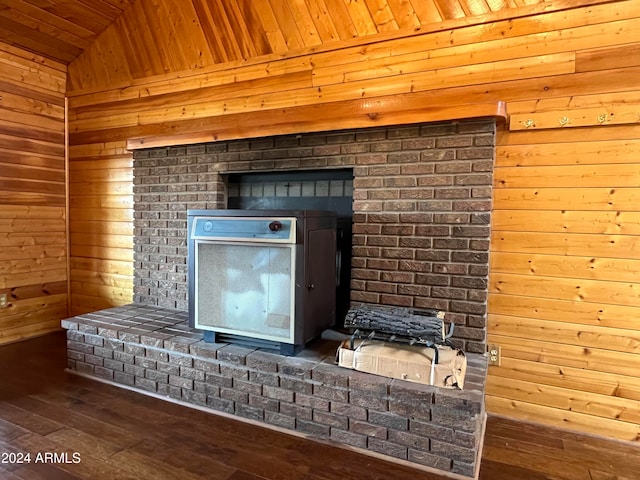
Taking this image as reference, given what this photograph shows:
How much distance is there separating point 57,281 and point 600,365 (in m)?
4.28

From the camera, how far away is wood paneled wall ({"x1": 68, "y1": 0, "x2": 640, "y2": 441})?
1.92m

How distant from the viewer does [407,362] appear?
1.76 m

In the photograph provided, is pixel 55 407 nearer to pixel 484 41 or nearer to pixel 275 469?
pixel 275 469

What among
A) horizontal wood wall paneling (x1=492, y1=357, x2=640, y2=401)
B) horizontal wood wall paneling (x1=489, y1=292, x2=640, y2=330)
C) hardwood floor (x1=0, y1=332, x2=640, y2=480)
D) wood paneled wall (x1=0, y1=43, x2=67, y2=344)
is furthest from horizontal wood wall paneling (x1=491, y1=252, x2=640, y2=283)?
wood paneled wall (x1=0, y1=43, x2=67, y2=344)

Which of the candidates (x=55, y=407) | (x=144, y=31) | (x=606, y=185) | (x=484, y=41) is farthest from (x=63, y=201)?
(x=606, y=185)

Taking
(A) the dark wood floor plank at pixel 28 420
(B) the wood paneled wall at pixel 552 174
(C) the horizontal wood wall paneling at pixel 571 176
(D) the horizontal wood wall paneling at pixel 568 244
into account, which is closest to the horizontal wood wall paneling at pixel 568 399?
(B) the wood paneled wall at pixel 552 174

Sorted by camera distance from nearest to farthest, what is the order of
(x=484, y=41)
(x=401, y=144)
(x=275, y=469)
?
(x=275, y=469) < (x=484, y=41) < (x=401, y=144)

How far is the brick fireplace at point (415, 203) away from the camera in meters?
2.07

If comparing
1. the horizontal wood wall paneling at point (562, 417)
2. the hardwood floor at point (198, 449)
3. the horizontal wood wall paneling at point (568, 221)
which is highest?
the horizontal wood wall paneling at point (568, 221)

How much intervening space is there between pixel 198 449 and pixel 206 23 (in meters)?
2.75

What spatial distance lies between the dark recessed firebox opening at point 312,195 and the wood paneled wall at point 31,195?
1.92 m

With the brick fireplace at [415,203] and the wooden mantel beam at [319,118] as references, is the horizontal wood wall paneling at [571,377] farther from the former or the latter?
the wooden mantel beam at [319,118]

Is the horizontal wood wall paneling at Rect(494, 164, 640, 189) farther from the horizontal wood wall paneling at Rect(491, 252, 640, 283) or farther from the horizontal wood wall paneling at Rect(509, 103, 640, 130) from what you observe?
the horizontal wood wall paneling at Rect(491, 252, 640, 283)

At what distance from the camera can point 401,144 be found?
7.32 feet
